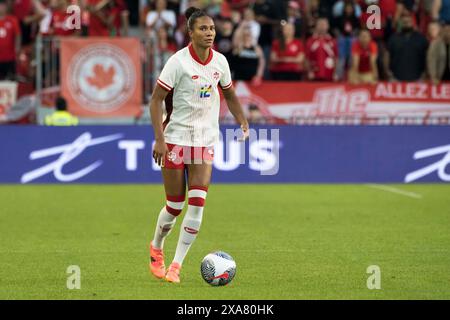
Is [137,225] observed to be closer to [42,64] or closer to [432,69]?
[42,64]

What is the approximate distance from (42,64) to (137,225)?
8146 mm

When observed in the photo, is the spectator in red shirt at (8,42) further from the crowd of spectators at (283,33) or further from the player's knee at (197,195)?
the player's knee at (197,195)

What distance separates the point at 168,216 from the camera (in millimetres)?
9805

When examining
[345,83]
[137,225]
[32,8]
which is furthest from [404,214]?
[32,8]

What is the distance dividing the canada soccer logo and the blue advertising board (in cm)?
131

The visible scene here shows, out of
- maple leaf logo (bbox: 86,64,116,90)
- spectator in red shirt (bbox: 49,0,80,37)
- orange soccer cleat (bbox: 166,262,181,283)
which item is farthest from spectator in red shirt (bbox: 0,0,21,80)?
orange soccer cleat (bbox: 166,262,181,283)

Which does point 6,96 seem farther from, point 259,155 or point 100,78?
point 259,155

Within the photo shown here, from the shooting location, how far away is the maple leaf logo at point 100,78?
67.9 ft

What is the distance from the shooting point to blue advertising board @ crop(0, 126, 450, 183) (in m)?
19.5

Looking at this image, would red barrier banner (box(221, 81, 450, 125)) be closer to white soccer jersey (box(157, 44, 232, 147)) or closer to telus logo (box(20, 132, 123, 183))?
telus logo (box(20, 132, 123, 183))

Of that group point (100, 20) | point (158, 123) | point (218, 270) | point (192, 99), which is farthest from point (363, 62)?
point (218, 270)

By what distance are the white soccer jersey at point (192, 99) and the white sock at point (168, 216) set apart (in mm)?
533

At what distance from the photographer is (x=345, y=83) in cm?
2142
